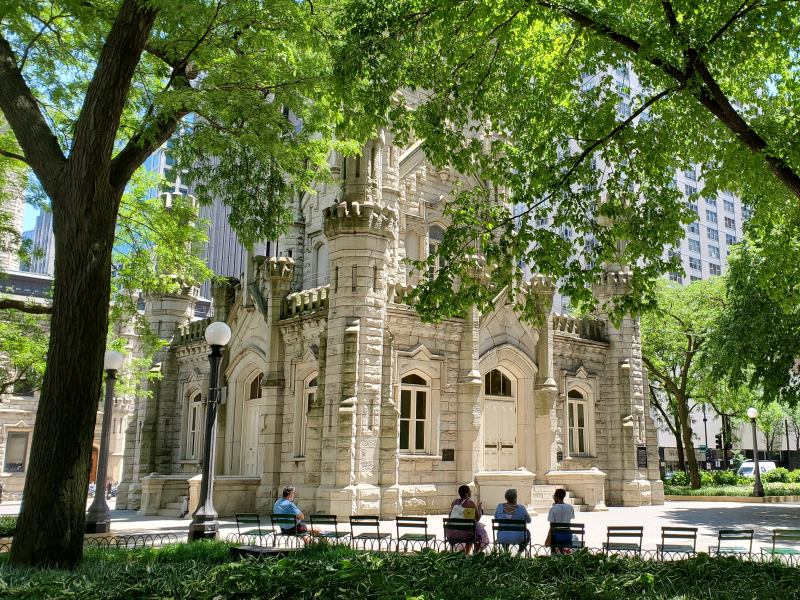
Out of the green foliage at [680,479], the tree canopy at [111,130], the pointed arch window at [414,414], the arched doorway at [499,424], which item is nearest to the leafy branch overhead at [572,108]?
the tree canopy at [111,130]

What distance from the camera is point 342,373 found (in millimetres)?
19656

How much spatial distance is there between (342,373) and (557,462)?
32.1 feet

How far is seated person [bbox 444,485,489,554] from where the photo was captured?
12029 mm

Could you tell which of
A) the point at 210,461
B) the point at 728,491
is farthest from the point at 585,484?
the point at 210,461

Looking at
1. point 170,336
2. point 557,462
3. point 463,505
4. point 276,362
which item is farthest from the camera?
point 170,336

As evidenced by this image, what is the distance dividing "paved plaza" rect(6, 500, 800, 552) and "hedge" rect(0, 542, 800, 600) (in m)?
6.95

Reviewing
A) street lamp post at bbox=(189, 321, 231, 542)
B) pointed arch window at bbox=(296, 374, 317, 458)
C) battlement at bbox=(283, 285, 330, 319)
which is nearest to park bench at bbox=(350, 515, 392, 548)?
street lamp post at bbox=(189, 321, 231, 542)

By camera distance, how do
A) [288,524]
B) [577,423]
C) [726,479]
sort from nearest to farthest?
[288,524] → [577,423] → [726,479]

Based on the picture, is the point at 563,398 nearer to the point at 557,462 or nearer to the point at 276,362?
the point at 557,462

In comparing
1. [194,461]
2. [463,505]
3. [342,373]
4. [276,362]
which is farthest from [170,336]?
[463,505]

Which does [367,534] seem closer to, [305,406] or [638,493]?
[305,406]

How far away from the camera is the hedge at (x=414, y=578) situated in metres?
6.78

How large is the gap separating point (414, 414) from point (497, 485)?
10.5ft

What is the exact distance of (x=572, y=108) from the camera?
14.2 meters
